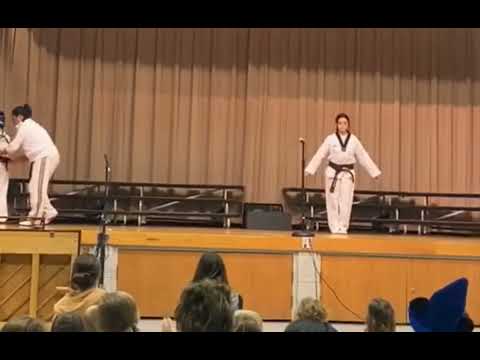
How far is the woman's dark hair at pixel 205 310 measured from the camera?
96.0 inches

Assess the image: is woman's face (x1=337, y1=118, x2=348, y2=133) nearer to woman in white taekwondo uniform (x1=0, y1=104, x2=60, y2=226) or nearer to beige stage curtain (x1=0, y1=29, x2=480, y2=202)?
beige stage curtain (x1=0, y1=29, x2=480, y2=202)

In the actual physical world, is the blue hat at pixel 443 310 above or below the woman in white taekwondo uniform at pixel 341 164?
below

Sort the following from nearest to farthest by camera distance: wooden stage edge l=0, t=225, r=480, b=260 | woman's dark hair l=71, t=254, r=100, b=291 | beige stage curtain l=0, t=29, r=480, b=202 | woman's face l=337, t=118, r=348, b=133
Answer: woman's dark hair l=71, t=254, r=100, b=291 → wooden stage edge l=0, t=225, r=480, b=260 → woman's face l=337, t=118, r=348, b=133 → beige stage curtain l=0, t=29, r=480, b=202

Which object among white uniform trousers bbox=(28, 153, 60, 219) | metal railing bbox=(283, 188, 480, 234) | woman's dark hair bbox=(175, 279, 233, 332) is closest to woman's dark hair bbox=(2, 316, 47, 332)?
woman's dark hair bbox=(175, 279, 233, 332)

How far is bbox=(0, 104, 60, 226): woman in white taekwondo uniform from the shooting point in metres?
8.10

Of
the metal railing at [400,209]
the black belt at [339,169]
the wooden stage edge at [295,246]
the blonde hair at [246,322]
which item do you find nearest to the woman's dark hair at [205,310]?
the blonde hair at [246,322]

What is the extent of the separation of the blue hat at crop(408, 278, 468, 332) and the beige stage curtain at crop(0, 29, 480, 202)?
8.84 meters

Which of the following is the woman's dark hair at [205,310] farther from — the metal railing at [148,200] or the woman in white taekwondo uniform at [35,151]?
the metal railing at [148,200]

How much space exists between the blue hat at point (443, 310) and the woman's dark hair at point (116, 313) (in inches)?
52.2

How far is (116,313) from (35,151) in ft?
19.3

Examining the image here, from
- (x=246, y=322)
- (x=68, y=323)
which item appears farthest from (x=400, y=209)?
(x=68, y=323)
